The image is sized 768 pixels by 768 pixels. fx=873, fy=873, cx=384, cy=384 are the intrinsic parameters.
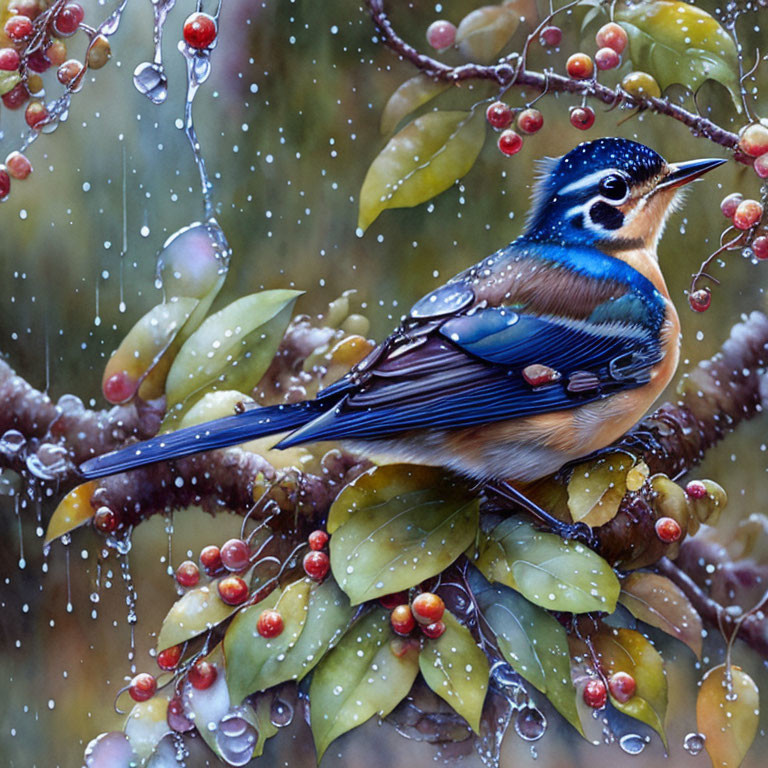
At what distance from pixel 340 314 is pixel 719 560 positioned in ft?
1.39

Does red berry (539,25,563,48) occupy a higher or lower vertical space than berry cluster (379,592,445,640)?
higher

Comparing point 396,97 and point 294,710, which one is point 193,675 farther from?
point 396,97

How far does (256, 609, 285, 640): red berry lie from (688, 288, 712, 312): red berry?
484 mm

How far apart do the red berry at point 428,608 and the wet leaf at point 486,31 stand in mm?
499

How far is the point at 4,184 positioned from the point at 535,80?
1.80 feet

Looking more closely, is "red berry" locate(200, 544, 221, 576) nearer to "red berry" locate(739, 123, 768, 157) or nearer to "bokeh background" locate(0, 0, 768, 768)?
"bokeh background" locate(0, 0, 768, 768)

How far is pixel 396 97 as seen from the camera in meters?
0.83

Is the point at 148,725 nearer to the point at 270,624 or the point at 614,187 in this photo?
the point at 270,624

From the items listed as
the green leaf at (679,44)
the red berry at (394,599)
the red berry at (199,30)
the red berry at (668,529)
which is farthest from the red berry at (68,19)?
the red berry at (668,529)

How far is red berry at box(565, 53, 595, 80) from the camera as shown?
80 centimetres

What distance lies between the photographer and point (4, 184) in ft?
2.97

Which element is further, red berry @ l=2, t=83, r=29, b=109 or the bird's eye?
red berry @ l=2, t=83, r=29, b=109

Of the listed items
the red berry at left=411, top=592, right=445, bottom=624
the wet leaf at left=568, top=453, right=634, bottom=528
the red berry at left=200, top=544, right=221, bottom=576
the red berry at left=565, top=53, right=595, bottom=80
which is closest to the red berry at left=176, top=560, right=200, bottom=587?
the red berry at left=200, top=544, right=221, bottom=576

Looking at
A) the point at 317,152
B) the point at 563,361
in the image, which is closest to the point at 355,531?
the point at 563,361
